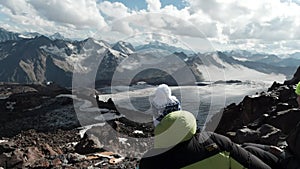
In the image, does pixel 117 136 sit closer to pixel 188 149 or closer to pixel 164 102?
pixel 164 102

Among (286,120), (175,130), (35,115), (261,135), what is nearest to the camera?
(175,130)

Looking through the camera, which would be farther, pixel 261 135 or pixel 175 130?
pixel 261 135

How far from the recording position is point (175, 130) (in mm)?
3984

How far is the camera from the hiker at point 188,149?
13.1 feet

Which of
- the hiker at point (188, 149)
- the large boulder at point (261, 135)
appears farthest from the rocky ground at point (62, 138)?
the hiker at point (188, 149)

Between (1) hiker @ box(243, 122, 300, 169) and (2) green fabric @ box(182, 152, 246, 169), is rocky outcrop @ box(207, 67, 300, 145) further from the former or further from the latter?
(2) green fabric @ box(182, 152, 246, 169)

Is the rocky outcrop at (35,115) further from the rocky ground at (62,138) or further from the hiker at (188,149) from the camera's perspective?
the hiker at (188,149)

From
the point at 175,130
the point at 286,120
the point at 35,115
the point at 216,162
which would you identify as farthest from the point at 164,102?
the point at 35,115

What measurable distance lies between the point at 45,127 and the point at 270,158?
4299 cm

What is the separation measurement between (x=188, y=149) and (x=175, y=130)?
0.24 m

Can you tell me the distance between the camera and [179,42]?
8344 millimetres

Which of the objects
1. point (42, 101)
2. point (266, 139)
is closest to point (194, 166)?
point (266, 139)

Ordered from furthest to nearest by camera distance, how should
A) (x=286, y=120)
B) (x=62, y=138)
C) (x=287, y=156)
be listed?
1. (x=62, y=138)
2. (x=286, y=120)
3. (x=287, y=156)

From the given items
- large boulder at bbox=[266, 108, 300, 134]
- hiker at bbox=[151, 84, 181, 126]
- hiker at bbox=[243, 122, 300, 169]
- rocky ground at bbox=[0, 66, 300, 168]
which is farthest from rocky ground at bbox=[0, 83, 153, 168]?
hiker at bbox=[243, 122, 300, 169]
